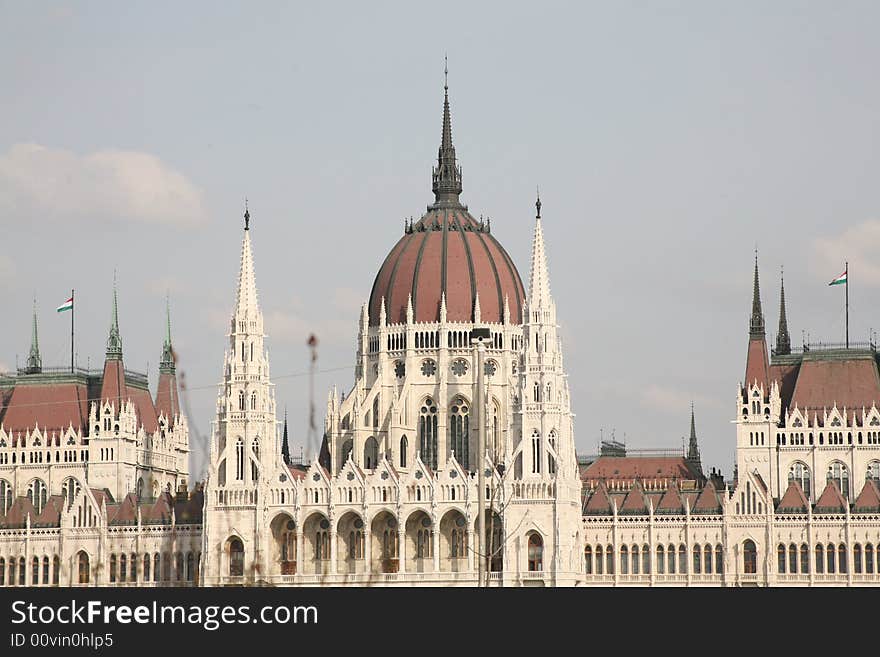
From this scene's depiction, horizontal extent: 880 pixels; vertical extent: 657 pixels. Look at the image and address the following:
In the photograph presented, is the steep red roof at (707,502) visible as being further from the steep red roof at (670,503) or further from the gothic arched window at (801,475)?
the gothic arched window at (801,475)

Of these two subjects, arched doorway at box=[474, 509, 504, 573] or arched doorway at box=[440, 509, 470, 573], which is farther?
arched doorway at box=[440, 509, 470, 573]

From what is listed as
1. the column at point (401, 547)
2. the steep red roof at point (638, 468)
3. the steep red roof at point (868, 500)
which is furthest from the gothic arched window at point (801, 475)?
the column at point (401, 547)

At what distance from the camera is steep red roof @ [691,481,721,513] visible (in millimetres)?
160375

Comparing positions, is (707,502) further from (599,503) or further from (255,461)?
(255,461)

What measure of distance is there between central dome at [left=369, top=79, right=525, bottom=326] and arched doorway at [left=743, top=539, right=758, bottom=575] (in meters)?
28.6

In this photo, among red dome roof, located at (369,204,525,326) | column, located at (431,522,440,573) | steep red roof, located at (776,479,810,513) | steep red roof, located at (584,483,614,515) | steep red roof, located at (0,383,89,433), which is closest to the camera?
column, located at (431,522,440,573)

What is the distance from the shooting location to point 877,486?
162500 mm

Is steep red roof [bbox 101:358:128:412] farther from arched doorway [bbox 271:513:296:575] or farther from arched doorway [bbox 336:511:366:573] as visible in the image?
arched doorway [bbox 336:511:366:573]

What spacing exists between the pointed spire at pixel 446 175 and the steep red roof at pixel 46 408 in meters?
33.7

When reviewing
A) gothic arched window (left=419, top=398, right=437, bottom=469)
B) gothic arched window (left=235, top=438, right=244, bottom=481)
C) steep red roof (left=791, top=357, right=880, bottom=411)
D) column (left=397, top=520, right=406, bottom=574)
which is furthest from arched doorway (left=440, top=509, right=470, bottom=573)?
steep red roof (left=791, top=357, right=880, bottom=411)

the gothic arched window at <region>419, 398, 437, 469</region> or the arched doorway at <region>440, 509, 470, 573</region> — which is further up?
the gothic arched window at <region>419, 398, 437, 469</region>

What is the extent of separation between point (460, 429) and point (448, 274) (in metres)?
12.2

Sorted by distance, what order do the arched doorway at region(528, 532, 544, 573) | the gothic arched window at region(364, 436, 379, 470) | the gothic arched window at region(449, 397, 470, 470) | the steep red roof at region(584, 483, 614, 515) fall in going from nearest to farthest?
the arched doorway at region(528, 532, 544, 573), the steep red roof at region(584, 483, 614, 515), the gothic arched window at region(449, 397, 470, 470), the gothic arched window at region(364, 436, 379, 470)
